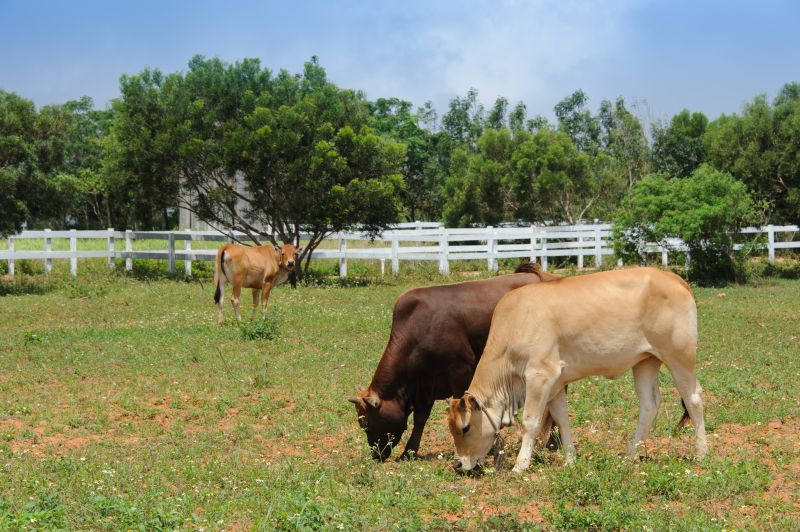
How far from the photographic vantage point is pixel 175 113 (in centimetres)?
2602

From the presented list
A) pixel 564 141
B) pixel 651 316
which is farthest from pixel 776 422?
pixel 564 141

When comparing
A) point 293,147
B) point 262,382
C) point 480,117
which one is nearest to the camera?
point 262,382

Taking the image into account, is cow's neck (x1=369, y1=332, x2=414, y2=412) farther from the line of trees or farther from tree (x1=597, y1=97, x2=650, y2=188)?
tree (x1=597, y1=97, x2=650, y2=188)

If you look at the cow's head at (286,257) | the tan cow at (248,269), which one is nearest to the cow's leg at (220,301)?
the tan cow at (248,269)

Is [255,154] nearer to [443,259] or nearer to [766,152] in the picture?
[443,259]

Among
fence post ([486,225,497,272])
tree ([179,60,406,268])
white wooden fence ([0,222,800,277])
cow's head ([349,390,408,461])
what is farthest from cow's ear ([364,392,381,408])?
fence post ([486,225,497,272])

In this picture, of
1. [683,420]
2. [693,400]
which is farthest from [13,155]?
[693,400]

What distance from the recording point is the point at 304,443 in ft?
28.2

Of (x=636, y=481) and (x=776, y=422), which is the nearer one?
(x=636, y=481)

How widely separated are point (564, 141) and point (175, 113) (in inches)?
581

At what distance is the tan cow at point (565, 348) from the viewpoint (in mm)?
7215

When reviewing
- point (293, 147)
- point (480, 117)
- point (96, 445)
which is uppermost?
point (480, 117)

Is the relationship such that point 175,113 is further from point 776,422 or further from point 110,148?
point 776,422

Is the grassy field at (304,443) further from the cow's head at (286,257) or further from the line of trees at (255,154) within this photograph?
the line of trees at (255,154)
